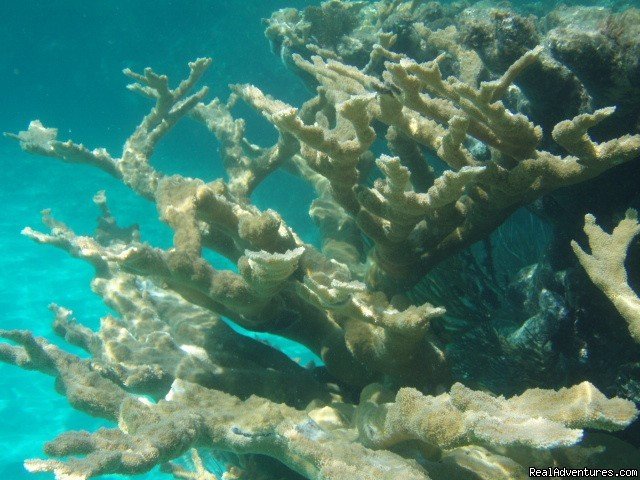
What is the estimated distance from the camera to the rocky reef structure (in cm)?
221

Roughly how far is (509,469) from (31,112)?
52.0 feet

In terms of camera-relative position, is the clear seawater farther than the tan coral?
Yes

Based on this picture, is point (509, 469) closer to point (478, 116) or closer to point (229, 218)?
point (478, 116)

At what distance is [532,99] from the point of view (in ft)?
9.66

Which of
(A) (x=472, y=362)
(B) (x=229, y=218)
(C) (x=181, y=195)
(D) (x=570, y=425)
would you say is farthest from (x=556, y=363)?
(C) (x=181, y=195)

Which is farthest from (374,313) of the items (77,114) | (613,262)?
(77,114)

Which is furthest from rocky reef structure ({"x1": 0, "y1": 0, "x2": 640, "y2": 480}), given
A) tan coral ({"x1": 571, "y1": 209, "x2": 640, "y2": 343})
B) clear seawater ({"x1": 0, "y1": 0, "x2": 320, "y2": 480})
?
clear seawater ({"x1": 0, "y1": 0, "x2": 320, "y2": 480})

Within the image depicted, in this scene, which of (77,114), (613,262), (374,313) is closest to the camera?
(613,262)

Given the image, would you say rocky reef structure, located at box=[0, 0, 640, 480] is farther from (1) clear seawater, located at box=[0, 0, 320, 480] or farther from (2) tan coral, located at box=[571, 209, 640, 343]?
(1) clear seawater, located at box=[0, 0, 320, 480]

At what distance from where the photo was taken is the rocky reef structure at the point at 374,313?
2207 mm

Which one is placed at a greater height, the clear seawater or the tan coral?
the clear seawater

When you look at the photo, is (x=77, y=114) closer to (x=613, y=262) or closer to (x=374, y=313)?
(x=374, y=313)

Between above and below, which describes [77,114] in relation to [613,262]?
above

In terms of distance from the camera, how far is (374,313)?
2867mm
